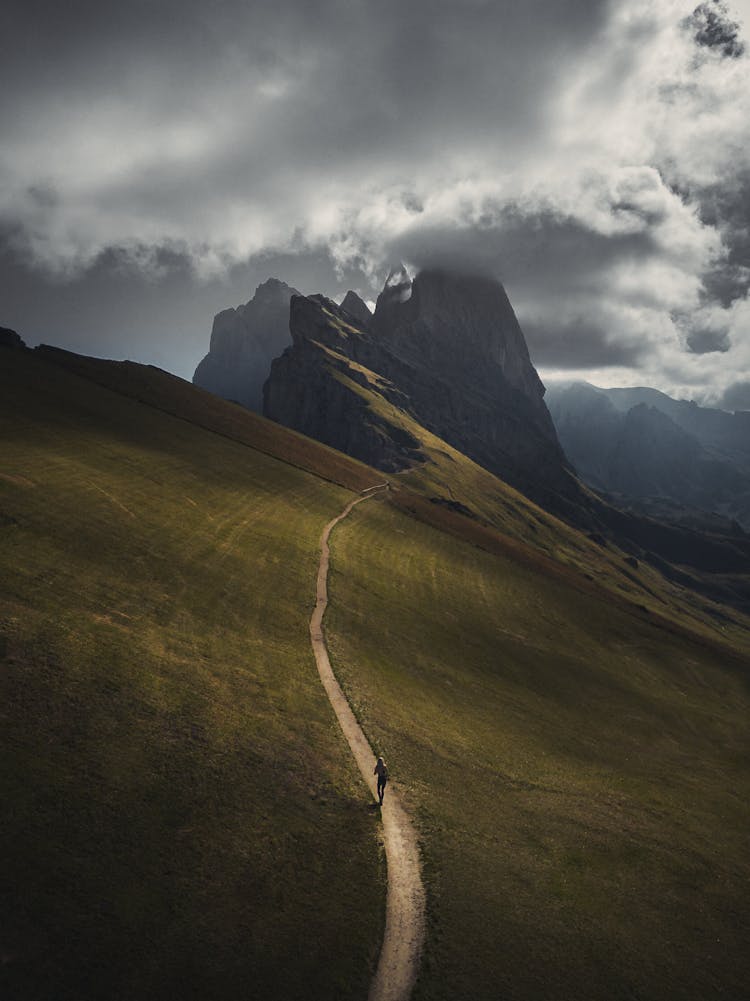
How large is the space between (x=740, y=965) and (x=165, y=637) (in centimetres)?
3158

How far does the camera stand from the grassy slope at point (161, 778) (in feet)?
49.9

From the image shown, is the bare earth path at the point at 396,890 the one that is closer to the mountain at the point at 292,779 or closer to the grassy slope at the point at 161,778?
the mountain at the point at 292,779

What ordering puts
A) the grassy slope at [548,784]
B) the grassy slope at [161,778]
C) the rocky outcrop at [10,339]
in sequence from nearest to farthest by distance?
the grassy slope at [161,778] → the grassy slope at [548,784] → the rocky outcrop at [10,339]

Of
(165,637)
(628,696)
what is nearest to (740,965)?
(165,637)

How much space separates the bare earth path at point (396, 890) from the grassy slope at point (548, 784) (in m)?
0.57

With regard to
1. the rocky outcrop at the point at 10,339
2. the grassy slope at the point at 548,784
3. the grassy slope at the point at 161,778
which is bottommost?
the grassy slope at the point at 548,784

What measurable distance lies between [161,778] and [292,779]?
5970mm

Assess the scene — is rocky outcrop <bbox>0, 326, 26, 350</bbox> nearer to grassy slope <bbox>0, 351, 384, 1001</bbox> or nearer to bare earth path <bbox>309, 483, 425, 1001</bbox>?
grassy slope <bbox>0, 351, 384, 1001</bbox>

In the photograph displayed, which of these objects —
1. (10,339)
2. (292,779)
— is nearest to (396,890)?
(292,779)

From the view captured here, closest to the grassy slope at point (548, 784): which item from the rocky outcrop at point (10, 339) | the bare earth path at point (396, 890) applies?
the bare earth path at point (396, 890)

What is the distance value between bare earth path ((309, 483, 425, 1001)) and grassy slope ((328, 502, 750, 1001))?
1.87 feet

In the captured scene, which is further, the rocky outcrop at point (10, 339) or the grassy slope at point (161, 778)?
the rocky outcrop at point (10, 339)

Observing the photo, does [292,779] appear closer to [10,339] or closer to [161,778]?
[161,778]

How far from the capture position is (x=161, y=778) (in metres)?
21.4
